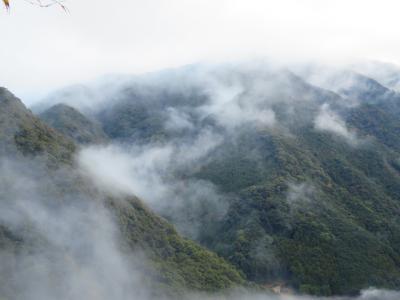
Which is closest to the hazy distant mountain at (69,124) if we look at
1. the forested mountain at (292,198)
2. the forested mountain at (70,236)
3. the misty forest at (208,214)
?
the misty forest at (208,214)

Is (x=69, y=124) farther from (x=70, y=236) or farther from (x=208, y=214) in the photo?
(x=70, y=236)

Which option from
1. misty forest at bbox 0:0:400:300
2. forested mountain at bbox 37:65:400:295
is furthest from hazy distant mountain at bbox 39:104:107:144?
forested mountain at bbox 37:65:400:295

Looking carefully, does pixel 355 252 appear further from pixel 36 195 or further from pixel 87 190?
pixel 36 195

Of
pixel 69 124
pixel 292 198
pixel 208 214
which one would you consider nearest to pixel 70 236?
pixel 208 214

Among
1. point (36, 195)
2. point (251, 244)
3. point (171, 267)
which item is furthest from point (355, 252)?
point (36, 195)

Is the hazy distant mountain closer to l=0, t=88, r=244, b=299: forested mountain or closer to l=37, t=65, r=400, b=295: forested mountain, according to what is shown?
l=37, t=65, r=400, b=295: forested mountain

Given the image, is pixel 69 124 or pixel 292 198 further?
pixel 69 124
